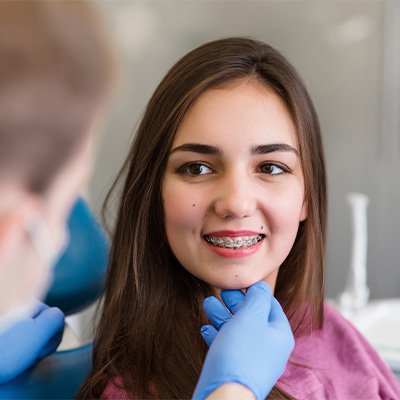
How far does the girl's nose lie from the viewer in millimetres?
878

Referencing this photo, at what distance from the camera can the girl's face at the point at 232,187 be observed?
90 centimetres

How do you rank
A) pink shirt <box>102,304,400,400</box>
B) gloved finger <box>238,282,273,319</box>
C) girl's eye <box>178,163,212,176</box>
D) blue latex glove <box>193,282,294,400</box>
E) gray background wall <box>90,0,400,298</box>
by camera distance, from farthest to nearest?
gray background wall <box>90,0,400,298</box> → pink shirt <box>102,304,400,400</box> → girl's eye <box>178,163,212,176</box> → gloved finger <box>238,282,273,319</box> → blue latex glove <box>193,282,294,400</box>

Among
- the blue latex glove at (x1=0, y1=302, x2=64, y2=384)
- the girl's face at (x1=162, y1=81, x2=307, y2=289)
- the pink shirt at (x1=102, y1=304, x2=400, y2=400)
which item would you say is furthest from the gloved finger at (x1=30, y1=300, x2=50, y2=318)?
the pink shirt at (x1=102, y1=304, x2=400, y2=400)

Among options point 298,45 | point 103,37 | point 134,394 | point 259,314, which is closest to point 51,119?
point 103,37

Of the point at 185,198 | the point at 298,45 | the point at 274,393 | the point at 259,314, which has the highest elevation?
the point at 298,45

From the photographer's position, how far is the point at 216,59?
97cm

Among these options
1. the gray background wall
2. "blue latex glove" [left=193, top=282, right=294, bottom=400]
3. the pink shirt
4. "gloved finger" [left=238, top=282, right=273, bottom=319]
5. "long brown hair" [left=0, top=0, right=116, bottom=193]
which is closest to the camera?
"long brown hair" [left=0, top=0, right=116, bottom=193]

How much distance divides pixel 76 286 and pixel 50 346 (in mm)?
116

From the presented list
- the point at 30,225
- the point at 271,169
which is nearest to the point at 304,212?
the point at 271,169

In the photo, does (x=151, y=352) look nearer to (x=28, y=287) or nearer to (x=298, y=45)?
(x=28, y=287)

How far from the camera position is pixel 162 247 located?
1.01 meters

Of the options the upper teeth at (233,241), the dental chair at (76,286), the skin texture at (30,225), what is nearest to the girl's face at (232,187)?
the upper teeth at (233,241)

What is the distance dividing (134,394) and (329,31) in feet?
6.88

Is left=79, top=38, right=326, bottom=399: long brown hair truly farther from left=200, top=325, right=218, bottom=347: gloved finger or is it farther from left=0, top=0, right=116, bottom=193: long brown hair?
left=0, top=0, right=116, bottom=193: long brown hair
